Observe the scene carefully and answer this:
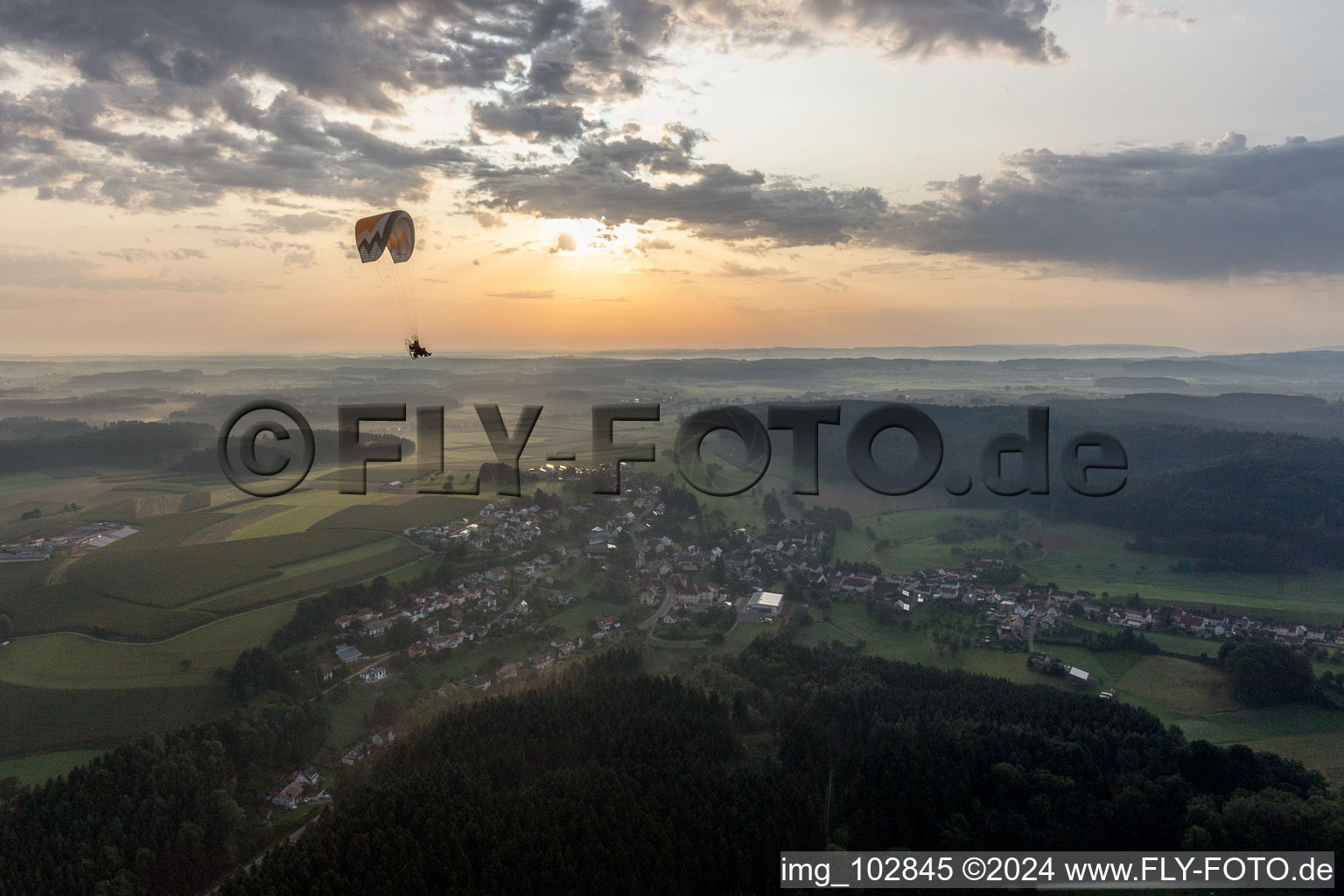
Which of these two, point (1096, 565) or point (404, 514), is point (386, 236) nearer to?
point (404, 514)

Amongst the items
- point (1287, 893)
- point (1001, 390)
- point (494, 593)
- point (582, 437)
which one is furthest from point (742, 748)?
point (1001, 390)

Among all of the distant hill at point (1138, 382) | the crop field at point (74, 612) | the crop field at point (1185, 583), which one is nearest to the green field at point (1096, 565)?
the crop field at point (1185, 583)

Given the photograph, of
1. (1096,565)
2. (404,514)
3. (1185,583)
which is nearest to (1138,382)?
(1096,565)

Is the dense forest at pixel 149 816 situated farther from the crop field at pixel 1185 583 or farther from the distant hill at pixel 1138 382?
the distant hill at pixel 1138 382

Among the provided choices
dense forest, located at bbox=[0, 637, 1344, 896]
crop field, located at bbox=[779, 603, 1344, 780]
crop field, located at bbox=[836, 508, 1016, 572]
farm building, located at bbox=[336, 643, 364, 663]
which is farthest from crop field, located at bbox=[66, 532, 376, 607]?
crop field, located at bbox=[836, 508, 1016, 572]

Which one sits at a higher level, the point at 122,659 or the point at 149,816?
the point at 122,659

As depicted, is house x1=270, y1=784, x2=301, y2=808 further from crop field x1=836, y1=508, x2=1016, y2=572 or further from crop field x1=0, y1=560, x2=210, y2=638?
crop field x1=836, y1=508, x2=1016, y2=572
